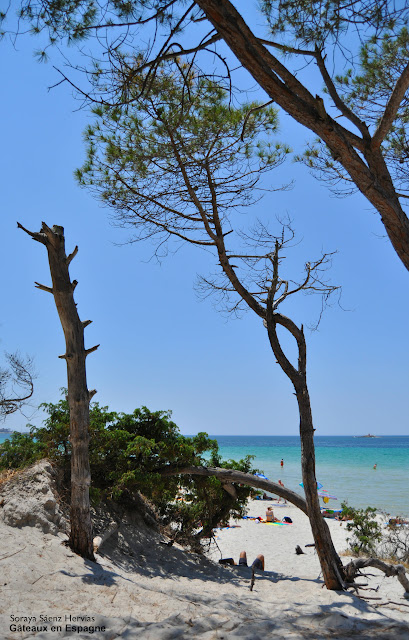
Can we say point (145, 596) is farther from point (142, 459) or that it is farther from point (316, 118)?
point (316, 118)

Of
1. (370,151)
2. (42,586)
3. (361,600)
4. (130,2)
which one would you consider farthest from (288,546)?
(130,2)

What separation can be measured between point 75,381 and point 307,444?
10.6 feet

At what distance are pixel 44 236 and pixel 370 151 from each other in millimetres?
4134

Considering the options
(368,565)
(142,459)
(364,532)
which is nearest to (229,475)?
(142,459)

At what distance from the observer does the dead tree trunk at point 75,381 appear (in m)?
6.07

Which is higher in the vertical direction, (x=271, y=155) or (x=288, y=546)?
(x=271, y=155)

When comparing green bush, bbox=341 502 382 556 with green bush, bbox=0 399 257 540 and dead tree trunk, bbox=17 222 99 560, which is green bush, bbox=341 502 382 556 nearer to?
green bush, bbox=0 399 257 540

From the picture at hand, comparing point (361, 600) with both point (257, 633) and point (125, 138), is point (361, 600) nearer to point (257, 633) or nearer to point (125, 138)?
point (257, 633)

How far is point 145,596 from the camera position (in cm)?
521

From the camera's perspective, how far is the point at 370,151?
13.6 ft

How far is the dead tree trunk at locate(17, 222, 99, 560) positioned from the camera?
6.07 metres

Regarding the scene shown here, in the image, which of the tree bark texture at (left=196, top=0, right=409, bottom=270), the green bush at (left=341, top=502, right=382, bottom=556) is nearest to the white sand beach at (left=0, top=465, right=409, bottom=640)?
the green bush at (left=341, top=502, right=382, bottom=556)

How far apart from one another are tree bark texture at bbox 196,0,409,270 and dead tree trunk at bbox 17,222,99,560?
3.45 meters

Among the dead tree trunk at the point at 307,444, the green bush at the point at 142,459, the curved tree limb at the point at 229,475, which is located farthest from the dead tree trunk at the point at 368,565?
the green bush at the point at 142,459
